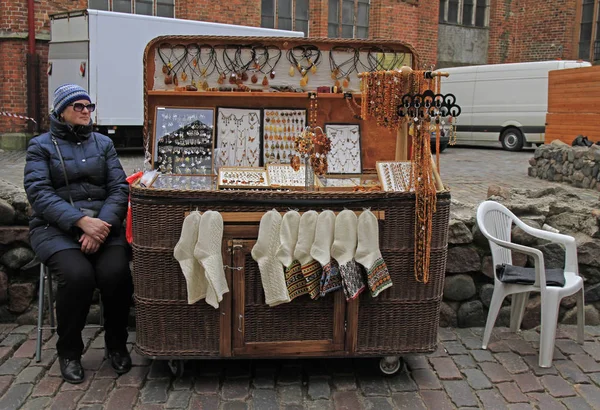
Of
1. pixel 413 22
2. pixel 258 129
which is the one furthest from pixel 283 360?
pixel 413 22

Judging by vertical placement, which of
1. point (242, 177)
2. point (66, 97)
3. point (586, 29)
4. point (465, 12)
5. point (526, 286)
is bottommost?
point (526, 286)

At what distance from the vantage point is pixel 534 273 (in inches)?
159

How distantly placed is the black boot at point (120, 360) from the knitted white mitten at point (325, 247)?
120 cm

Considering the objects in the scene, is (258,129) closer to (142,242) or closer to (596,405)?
(142,242)

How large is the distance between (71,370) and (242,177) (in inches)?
57.2

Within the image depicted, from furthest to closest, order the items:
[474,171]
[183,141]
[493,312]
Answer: [474,171] → [183,141] → [493,312]

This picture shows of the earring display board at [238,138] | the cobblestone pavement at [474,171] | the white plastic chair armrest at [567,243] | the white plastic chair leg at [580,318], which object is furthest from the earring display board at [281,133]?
the cobblestone pavement at [474,171]

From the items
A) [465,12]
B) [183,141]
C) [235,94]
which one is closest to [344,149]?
[235,94]

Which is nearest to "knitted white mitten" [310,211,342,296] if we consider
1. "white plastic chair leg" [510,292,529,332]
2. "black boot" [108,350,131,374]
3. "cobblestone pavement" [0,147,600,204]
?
"black boot" [108,350,131,374]

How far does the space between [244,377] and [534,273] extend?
6.31 feet

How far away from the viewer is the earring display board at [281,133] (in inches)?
176

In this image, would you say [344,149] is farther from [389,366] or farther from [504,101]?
[504,101]

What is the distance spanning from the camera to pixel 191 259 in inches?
129

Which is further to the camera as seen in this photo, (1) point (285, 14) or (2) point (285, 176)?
(1) point (285, 14)
